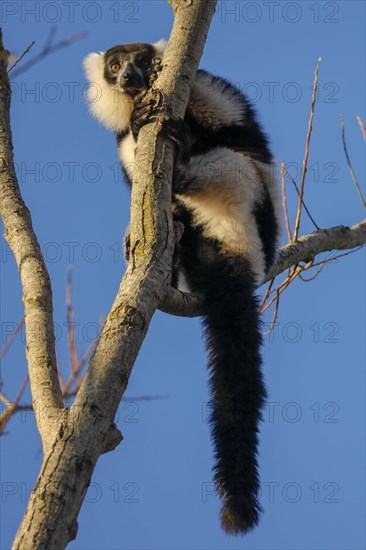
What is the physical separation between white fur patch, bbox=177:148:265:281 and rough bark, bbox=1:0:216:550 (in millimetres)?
1298

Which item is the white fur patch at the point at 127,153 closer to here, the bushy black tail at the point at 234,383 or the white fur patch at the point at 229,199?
the white fur patch at the point at 229,199

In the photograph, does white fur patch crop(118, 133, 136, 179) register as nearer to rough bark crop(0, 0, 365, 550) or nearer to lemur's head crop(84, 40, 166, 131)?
lemur's head crop(84, 40, 166, 131)

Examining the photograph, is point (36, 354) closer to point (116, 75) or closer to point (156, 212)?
point (156, 212)

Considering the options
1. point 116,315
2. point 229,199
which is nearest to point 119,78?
point 229,199

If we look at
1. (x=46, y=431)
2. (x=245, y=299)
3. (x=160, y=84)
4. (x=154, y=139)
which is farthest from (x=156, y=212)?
(x=245, y=299)

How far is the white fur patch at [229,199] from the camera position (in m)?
5.19

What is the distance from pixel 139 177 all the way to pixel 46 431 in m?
1.29

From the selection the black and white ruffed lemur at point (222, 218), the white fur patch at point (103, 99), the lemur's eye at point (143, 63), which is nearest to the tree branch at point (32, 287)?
the black and white ruffed lemur at point (222, 218)

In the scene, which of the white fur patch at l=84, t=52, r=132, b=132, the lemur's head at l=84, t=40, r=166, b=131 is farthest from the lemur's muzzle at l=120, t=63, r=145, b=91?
the white fur patch at l=84, t=52, r=132, b=132

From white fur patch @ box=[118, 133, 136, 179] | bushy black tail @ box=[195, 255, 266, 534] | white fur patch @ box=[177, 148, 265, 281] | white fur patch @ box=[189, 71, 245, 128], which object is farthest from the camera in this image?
white fur patch @ box=[118, 133, 136, 179]

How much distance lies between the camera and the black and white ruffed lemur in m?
4.07

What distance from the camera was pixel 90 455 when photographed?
8.16ft

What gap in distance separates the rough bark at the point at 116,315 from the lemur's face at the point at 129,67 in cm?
181

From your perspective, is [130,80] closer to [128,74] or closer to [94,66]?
[128,74]
